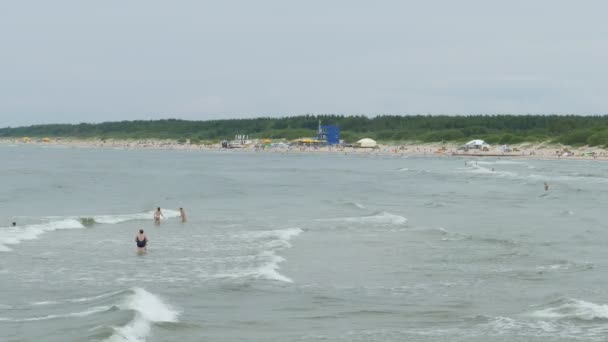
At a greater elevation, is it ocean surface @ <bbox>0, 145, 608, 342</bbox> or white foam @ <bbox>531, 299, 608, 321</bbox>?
white foam @ <bbox>531, 299, 608, 321</bbox>

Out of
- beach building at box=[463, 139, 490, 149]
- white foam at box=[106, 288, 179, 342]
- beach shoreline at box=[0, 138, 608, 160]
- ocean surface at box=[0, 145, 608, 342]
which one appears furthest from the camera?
beach building at box=[463, 139, 490, 149]

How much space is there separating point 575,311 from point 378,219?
2014 centimetres

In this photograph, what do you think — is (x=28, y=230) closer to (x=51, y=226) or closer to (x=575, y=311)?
(x=51, y=226)

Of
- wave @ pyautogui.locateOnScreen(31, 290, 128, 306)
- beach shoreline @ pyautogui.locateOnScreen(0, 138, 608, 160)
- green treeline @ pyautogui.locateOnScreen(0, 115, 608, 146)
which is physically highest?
green treeline @ pyautogui.locateOnScreen(0, 115, 608, 146)

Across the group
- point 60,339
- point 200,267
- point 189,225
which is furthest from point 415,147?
point 60,339

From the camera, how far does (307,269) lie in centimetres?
2441

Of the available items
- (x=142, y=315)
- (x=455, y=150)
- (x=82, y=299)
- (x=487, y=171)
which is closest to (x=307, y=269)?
(x=82, y=299)

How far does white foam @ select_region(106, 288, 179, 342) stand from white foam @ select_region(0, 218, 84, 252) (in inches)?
407

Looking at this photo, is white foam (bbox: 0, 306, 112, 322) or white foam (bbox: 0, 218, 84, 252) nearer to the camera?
white foam (bbox: 0, 306, 112, 322)

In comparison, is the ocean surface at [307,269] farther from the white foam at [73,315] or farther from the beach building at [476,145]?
the beach building at [476,145]

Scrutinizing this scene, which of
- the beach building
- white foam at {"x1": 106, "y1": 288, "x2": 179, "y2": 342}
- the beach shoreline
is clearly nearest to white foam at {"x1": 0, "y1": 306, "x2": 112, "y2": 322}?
white foam at {"x1": 106, "y1": 288, "x2": 179, "y2": 342}

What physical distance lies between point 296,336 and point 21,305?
676cm

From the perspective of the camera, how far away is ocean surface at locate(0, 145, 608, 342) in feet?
56.7

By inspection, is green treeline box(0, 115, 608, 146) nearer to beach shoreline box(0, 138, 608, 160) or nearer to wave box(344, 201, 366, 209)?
beach shoreline box(0, 138, 608, 160)
